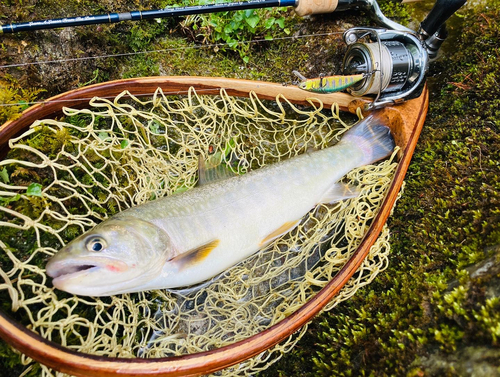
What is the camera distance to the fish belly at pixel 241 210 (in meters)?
2.24

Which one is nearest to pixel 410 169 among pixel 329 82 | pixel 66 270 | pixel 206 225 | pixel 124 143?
pixel 329 82

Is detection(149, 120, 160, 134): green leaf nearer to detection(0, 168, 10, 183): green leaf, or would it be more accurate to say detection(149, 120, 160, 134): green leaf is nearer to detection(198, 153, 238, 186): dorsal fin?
detection(198, 153, 238, 186): dorsal fin

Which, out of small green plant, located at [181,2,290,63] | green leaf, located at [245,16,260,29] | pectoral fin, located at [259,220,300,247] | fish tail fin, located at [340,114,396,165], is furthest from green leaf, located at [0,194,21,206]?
fish tail fin, located at [340,114,396,165]

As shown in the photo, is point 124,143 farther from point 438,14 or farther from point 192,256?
point 438,14

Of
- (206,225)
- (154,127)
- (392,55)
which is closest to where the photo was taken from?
(206,225)

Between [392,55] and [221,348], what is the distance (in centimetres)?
225

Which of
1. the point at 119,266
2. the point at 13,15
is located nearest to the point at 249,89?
the point at 119,266

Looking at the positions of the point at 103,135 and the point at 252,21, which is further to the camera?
the point at 252,21

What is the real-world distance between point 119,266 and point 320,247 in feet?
5.25

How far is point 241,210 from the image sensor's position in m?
2.41

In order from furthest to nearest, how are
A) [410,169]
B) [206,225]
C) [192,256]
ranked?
[410,169]
[206,225]
[192,256]

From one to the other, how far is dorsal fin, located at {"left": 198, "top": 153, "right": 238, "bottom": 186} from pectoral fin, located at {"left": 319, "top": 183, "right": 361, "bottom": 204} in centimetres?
74

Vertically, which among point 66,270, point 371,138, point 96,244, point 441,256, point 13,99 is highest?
point 371,138

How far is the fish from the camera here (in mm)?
1906
